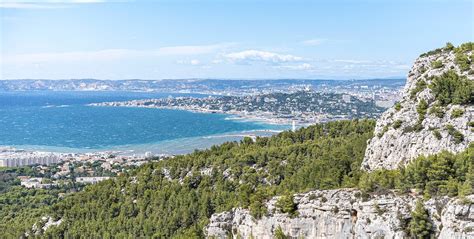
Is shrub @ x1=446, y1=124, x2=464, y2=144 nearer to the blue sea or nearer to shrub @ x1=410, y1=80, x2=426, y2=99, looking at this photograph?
shrub @ x1=410, y1=80, x2=426, y2=99

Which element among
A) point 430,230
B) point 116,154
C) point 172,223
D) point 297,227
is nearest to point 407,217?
point 430,230

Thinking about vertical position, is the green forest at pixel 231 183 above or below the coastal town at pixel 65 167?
above

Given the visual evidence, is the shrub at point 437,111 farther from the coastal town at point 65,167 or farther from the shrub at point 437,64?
the coastal town at point 65,167

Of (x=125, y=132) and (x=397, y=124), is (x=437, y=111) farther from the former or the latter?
(x=125, y=132)

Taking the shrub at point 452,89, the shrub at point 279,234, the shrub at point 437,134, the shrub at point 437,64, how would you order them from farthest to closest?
1. the shrub at point 437,64
2. the shrub at point 452,89
3. the shrub at point 437,134
4. the shrub at point 279,234

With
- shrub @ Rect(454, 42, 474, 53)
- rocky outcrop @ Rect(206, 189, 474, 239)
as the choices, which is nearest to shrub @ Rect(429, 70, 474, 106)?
shrub @ Rect(454, 42, 474, 53)

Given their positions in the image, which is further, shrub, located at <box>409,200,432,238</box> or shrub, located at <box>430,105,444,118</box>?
shrub, located at <box>430,105,444,118</box>

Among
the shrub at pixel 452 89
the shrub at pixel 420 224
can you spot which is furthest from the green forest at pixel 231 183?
the shrub at pixel 452 89

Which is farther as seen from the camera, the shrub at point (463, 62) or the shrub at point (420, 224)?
the shrub at point (463, 62)
